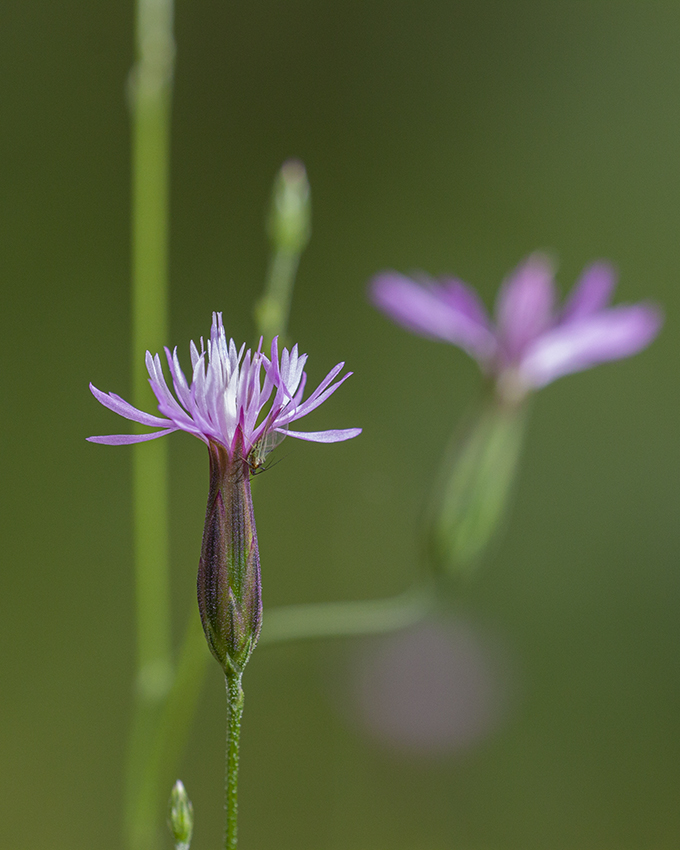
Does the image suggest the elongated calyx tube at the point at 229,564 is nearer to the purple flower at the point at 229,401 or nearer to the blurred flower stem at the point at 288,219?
the purple flower at the point at 229,401

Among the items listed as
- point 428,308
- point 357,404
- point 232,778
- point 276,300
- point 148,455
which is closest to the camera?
point 232,778

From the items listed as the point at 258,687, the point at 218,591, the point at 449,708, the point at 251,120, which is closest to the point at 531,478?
the point at 449,708

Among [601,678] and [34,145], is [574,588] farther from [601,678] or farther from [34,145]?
[34,145]

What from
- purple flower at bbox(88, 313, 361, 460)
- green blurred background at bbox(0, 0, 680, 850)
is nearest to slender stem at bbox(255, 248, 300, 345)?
purple flower at bbox(88, 313, 361, 460)

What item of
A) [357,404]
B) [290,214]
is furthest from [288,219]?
[357,404]

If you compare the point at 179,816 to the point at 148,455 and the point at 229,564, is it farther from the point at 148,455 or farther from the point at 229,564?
the point at 148,455

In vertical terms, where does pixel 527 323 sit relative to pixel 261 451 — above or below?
above
